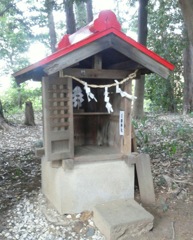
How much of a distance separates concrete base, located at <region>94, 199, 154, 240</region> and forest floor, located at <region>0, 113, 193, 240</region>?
109 mm

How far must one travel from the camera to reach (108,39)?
126 inches

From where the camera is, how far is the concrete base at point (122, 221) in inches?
118

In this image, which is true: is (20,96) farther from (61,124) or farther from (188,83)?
(61,124)

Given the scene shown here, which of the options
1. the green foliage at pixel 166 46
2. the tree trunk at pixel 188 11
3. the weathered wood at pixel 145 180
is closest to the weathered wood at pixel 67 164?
the weathered wood at pixel 145 180

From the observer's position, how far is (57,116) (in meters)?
3.40

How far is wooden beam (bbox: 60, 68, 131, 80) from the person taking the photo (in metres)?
3.35

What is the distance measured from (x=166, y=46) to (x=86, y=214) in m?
7.82

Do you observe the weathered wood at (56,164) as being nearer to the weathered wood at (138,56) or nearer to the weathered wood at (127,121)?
the weathered wood at (127,121)

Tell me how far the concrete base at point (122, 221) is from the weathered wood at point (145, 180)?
501 mm

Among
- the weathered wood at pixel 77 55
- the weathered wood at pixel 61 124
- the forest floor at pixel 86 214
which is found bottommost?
the forest floor at pixel 86 214

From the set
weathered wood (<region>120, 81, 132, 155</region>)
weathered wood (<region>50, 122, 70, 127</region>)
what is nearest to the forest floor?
weathered wood (<region>120, 81, 132, 155</region>)

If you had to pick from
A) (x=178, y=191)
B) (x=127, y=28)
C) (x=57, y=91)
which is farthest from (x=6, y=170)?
(x=127, y=28)

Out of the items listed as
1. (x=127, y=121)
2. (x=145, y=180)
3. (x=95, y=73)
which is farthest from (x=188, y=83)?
(x=95, y=73)

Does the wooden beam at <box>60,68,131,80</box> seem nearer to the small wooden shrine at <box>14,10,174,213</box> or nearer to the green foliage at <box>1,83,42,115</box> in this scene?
the small wooden shrine at <box>14,10,174,213</box>
